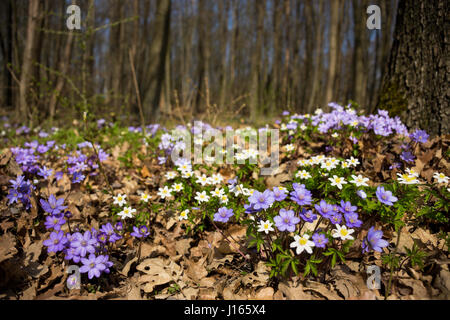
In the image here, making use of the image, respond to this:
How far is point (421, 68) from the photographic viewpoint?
9.57 feet

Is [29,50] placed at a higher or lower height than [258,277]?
higher

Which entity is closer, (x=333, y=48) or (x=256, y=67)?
(x=333, y=48)

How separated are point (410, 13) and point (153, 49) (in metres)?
5.20

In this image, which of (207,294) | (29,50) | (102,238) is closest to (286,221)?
(207,294)

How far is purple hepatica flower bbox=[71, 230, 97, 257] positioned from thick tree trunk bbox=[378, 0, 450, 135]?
318 cm

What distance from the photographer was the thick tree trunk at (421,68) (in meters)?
2.74

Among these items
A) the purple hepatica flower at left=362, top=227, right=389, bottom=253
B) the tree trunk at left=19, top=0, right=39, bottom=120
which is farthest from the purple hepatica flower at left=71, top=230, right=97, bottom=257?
the tree trunk at left=19, top=0, right=39, bottom=120

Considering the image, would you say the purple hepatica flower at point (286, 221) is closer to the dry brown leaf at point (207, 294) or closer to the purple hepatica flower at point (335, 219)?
the purple hepatica flower at point (335, 219)

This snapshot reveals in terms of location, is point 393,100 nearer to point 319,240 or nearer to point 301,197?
point 301,197

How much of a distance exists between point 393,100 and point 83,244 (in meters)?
3.34

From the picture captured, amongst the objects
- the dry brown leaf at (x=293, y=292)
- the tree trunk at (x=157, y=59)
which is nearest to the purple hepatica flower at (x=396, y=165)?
the dry brown leaf at (x=293, y=292)
